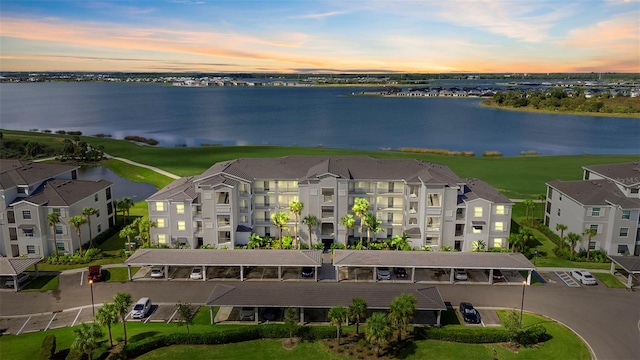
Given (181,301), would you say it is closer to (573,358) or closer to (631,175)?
(573,358)

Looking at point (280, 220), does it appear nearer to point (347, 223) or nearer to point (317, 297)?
point (347, 223)

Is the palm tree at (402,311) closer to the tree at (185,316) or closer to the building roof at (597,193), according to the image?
the tree at (185,316)

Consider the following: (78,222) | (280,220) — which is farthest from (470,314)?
(78,222)

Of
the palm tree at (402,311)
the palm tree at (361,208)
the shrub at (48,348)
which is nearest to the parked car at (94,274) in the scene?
the shrub at (48,348)


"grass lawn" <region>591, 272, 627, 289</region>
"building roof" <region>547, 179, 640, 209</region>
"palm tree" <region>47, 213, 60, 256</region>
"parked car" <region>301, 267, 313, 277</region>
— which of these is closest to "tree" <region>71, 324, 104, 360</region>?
"parked car" <region>301, 267, 313, 277</region>

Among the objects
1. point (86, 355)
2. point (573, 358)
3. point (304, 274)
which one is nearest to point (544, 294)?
point (573, 358)

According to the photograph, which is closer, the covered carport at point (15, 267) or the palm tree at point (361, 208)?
the covered carport at point (15, 267)

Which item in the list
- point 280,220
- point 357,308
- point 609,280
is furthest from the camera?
point 280,220
